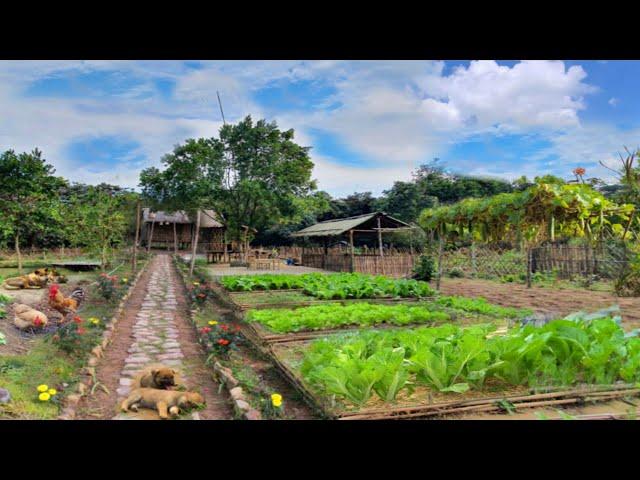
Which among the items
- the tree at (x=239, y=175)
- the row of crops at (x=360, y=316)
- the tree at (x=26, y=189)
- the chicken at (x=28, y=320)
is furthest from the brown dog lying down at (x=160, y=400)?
the tree at (x=239, y=175)

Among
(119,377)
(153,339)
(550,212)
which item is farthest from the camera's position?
(550,212)

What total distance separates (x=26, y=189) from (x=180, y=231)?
55.5 ft

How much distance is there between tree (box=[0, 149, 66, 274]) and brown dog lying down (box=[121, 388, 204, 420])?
5943 millimetres

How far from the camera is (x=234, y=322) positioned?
607 cm

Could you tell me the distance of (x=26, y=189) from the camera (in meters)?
7.93

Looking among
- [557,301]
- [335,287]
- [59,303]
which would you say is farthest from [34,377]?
[557,301]

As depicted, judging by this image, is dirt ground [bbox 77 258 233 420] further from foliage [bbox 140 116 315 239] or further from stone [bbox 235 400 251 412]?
foliage [bbox 140 116 315 239]

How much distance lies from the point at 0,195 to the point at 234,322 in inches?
205

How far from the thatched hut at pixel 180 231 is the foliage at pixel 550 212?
15.3m

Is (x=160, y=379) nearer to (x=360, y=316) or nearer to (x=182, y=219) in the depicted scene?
(x=360, y=316)

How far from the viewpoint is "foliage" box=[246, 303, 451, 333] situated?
16.0 ft

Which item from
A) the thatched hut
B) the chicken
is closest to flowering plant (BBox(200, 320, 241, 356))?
the chicken

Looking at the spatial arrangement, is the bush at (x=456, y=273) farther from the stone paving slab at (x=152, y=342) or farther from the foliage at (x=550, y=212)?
the stone paving slab at (x=152, y=342)
